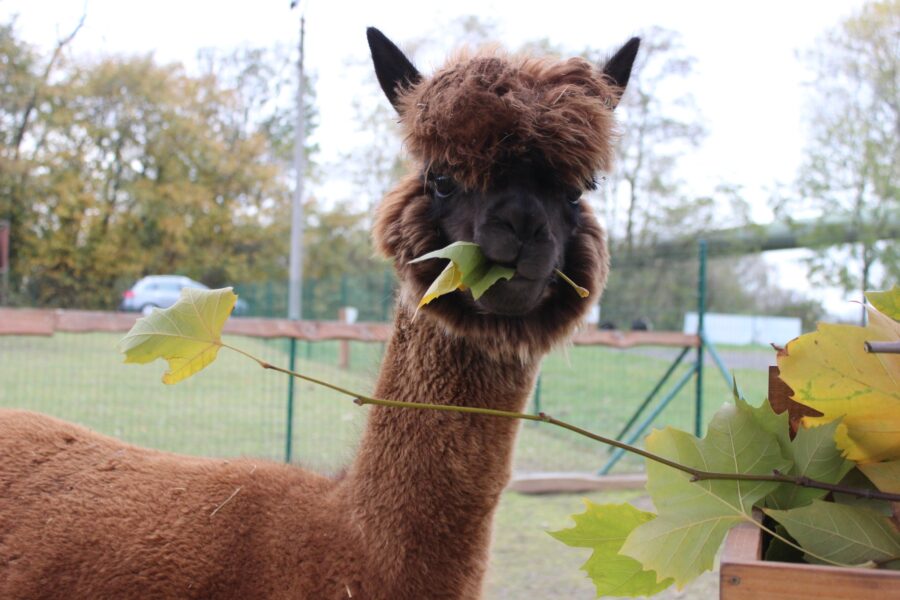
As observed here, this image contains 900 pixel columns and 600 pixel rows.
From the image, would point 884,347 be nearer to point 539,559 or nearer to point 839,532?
point 839,532

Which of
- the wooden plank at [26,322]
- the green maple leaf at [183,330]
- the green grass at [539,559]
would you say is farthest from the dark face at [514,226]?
the wooden plank at [26,322]

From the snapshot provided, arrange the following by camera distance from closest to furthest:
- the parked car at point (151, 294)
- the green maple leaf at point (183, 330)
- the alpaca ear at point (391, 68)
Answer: the green maple leaf at point (183, 330)
the alpaca ear at point (391, 68)
the parked car at point (151, 294)

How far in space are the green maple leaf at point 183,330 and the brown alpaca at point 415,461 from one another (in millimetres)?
807

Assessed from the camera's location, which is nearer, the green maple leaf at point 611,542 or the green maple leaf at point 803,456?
the green maple leaf at point 803,456

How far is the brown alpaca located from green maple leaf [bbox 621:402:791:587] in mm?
931

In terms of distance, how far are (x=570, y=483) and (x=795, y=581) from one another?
25.1 ft

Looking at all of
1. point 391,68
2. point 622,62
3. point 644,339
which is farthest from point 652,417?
point 391,68

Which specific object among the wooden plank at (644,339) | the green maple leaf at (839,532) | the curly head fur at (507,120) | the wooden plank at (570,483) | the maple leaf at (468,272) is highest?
the curly head fur at (507,120)

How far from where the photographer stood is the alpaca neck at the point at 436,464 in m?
2.10

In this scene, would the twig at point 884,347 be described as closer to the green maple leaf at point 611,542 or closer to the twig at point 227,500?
the green maple leaf at point 611,542

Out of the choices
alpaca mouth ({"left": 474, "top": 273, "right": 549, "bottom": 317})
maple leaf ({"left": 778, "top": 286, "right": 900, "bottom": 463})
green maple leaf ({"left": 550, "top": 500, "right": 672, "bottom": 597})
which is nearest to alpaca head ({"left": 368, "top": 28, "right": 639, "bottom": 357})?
alpaca mouth ({"left": 474, "top": 273, "right": 549, "bottom": 317})

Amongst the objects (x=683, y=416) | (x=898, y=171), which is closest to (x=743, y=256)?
(x=898, y=171)

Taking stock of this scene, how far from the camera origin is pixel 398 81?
264 centimetres

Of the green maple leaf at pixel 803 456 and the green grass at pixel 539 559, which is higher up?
the green maple leaf at pixel 803 456
